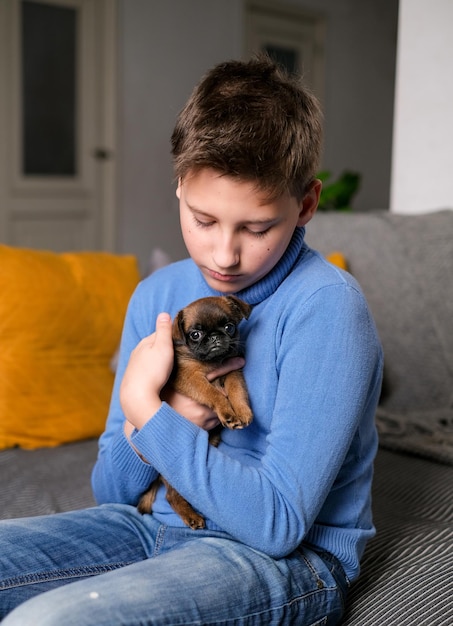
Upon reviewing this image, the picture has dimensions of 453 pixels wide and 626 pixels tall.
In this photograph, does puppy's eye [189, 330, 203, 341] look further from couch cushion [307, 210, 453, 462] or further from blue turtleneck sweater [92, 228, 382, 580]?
couch cushion [307, 210, 453, 462]

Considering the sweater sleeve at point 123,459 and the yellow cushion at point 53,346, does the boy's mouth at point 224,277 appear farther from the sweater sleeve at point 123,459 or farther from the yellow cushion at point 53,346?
the yellow cushion at point 53,346

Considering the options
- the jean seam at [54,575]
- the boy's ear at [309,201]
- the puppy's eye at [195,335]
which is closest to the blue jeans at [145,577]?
the jean seam at [54,575]

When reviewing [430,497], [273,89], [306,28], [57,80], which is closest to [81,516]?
[273,89]

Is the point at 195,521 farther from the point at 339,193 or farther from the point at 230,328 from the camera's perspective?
the point at 339,193

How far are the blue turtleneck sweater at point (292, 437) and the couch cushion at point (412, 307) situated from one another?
117 cm

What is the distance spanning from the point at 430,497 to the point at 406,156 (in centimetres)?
175

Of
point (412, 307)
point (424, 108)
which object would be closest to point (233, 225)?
point (412, 307)

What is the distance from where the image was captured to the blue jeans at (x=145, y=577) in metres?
1.03

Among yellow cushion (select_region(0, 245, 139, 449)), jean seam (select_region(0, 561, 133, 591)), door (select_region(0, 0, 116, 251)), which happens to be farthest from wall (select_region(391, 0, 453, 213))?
door (select_region(0, 0, 116, 251))

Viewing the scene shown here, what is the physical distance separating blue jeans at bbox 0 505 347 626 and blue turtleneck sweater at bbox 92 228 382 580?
4 centimetres

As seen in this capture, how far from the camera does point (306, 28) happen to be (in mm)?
8117

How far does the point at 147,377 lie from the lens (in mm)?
1271

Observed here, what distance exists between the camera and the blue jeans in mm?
1028

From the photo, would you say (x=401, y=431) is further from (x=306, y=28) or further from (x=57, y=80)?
(x=306, y=28)
